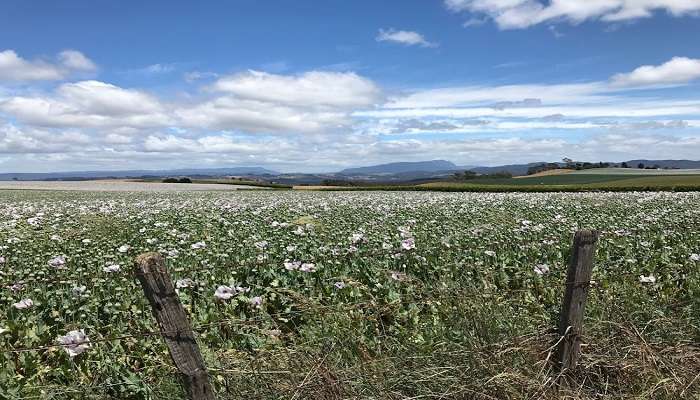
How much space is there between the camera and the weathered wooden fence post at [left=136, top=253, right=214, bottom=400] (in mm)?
3434

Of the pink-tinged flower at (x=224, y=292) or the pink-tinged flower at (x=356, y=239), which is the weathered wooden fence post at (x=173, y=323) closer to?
the pink-tinged flower at (x=224, y=292)

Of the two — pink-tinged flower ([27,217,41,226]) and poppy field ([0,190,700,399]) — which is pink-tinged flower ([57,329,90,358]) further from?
pink-tinged flower ([27,217,41,226])

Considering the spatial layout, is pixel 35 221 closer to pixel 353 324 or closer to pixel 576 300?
pixel 353 324

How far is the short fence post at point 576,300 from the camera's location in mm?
4496

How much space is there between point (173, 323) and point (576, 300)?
3174 millimetres

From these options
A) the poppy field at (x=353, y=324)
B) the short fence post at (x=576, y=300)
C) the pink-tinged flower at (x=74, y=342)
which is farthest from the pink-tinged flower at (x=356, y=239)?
the pink-tinged flower at (x=74, y=342)

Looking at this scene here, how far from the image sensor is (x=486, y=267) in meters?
8.77

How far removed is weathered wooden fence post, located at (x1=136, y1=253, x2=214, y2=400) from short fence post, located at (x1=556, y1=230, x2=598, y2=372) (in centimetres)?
282

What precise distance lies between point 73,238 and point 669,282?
37.7 ft

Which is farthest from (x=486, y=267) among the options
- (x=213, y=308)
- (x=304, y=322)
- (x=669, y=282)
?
(x=213, y=308)

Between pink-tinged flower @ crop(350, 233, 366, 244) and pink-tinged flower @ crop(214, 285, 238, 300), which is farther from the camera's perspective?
pink-tinged flower @ crop(350, 233, 366, 244)

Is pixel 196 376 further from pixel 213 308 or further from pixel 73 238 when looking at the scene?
pixel 73 238

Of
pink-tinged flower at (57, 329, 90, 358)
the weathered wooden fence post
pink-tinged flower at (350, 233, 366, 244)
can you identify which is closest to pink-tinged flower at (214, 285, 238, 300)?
Result: pink-tinged flower at (57, 329, 90, 358)

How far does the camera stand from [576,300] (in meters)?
4.53
